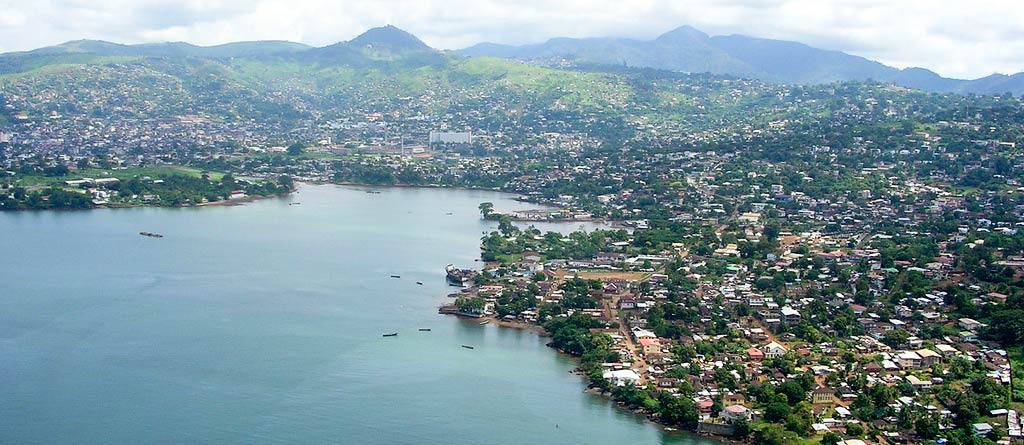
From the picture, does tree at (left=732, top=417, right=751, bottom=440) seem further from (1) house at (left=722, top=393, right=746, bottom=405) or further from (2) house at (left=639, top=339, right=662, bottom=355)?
(2) house at (left=639, top=339, right=662, bottom=355)

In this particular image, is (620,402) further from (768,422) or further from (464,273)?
(464,273)

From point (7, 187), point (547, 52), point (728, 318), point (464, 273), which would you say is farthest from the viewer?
point (547, 52)

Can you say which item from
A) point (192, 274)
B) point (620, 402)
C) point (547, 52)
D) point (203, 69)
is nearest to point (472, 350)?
point (620, 402)

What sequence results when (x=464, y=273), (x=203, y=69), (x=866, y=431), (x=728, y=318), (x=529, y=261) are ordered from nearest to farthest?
(x=866, y=431) < (x=728, y=318) < (x=464, y=273) < (x=529, y=261) < (x=203, y=69)

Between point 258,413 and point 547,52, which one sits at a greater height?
point 547,52

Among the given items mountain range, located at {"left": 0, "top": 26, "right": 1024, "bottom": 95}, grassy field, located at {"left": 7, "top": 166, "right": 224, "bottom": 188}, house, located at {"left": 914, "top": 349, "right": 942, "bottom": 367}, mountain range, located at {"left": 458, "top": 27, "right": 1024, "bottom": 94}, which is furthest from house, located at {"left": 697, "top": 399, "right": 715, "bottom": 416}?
mountain range, located at {"left": 458, "top": 27, "right": 1024, "bottom": 94}

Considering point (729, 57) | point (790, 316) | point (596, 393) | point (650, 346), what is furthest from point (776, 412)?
point (729, 57)

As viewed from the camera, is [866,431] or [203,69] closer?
[866,431]

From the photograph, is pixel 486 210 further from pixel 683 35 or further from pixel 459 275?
pixel 683 35
